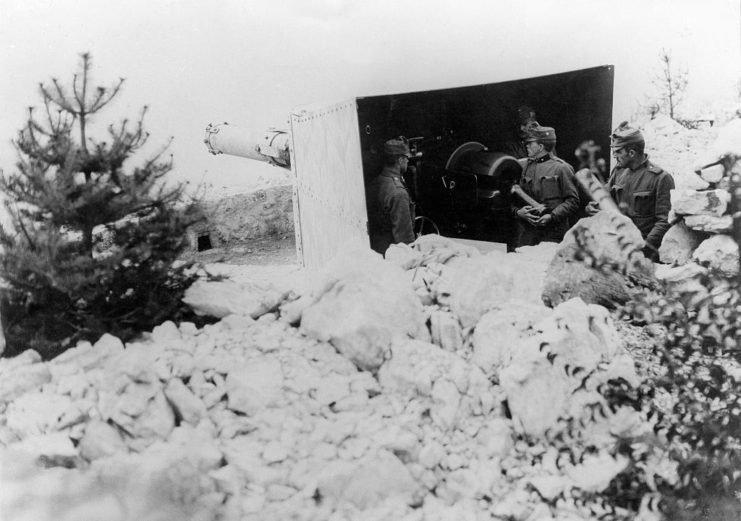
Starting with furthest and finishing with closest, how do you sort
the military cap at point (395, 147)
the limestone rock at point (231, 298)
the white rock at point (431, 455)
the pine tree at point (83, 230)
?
the military cap at point (395, 147)
the limestone rock at point (231, 298)
the white rock at point (431, 455)
the pine tree at point (83, 230)

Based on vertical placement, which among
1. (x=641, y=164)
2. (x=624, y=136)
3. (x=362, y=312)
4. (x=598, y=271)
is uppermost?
(x=624, y=136)

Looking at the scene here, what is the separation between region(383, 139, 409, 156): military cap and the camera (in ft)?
7.70

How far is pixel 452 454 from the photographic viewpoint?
7.12 ft

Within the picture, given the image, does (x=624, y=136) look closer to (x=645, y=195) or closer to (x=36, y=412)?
(x=645, y=195)

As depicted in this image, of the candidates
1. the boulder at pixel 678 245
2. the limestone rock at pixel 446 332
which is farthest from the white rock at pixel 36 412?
the boulder at pixel 678 245

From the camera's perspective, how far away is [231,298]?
2297mm

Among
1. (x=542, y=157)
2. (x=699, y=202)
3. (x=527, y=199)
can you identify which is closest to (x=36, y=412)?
(x=527, y=199)

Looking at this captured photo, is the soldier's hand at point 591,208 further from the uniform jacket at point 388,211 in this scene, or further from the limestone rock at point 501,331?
the uniform jacket at point 388,211

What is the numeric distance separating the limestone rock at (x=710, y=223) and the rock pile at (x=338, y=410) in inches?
21.7

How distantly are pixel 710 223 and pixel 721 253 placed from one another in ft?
0.48

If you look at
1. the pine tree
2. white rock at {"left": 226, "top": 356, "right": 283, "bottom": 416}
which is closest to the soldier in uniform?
white rock at {"left": 226, "top": 356, "right": 283, "bottom": 416}

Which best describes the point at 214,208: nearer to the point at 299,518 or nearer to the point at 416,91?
the point at 416,91

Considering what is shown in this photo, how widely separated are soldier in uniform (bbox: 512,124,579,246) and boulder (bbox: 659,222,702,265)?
1.37 ft

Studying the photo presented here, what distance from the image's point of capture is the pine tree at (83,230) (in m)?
2.03
